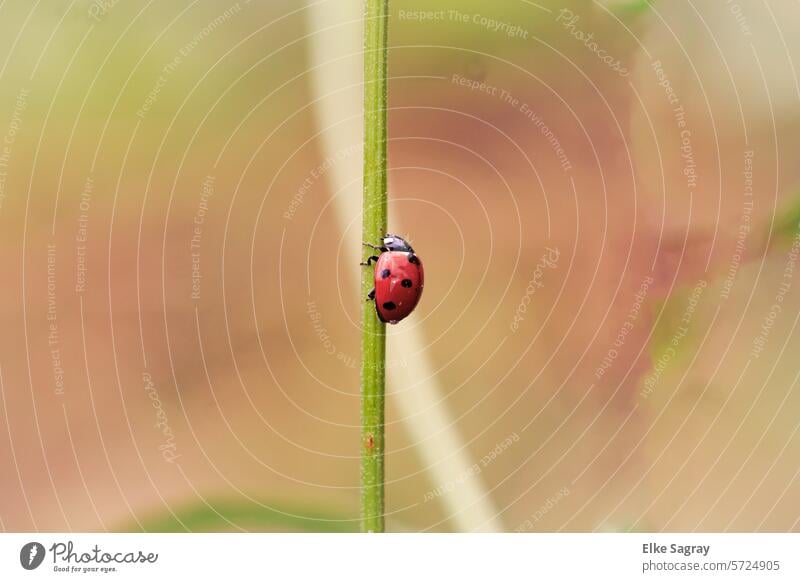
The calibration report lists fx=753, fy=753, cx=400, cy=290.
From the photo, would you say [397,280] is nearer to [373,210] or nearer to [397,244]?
[397,244]

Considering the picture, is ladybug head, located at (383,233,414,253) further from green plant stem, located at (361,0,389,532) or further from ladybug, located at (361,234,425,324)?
green plant stem, located at (361,0,389,532)

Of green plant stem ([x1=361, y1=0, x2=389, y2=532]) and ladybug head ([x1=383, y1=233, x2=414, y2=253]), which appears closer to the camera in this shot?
green plant stem ([x1=361, y1=0, x2=389, y2=532])

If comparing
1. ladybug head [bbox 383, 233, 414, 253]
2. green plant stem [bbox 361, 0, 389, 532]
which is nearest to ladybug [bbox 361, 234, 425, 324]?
ladybug head [bbox 383, 233, 414, 253]

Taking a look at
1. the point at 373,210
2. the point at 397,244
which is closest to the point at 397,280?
the point at 397,244

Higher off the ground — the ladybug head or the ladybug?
the ladybug head

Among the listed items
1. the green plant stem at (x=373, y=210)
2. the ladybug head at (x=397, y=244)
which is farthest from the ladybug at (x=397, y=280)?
the green plant stem at (x=373, y=210)

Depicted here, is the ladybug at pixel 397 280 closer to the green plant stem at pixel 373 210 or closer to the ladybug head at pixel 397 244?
the ladybug head at pixel 397 244
